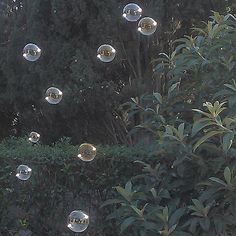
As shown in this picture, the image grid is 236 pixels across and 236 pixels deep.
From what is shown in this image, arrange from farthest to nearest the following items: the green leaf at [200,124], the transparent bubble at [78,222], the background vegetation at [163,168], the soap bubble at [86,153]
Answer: the soap bubble at [86,153] → the transparent bubble at [78,222] → the background vegetation at [163,168] → the green leaf at [200,124]

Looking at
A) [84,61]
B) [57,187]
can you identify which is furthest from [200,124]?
[84,61]

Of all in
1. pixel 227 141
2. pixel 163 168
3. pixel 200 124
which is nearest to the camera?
pixel 227 141

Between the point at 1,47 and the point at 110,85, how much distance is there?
2574 millimetres

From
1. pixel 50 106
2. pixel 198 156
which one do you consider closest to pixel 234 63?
pixel 198 156

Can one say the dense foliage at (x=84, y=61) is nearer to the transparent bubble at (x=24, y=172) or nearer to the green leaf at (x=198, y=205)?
the transparent bubble at (x=24, y=172)

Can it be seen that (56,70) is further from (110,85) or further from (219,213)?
(219,213)

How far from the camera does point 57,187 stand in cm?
407

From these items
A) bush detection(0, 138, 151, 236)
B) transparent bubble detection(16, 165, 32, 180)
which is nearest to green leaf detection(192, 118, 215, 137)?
bush detection(0, 138, 151, 236)

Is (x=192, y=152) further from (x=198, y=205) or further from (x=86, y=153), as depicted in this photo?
(x=86, y=153)

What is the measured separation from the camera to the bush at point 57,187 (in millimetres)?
3943

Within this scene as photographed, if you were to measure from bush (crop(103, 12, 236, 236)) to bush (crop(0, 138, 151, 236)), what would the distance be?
7.7 inches

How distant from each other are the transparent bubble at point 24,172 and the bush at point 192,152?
2.18 feet

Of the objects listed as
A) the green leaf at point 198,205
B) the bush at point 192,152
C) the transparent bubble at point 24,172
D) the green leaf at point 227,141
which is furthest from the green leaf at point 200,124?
the transparent bubble at point 24,172

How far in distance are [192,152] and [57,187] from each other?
1305 millimetres
